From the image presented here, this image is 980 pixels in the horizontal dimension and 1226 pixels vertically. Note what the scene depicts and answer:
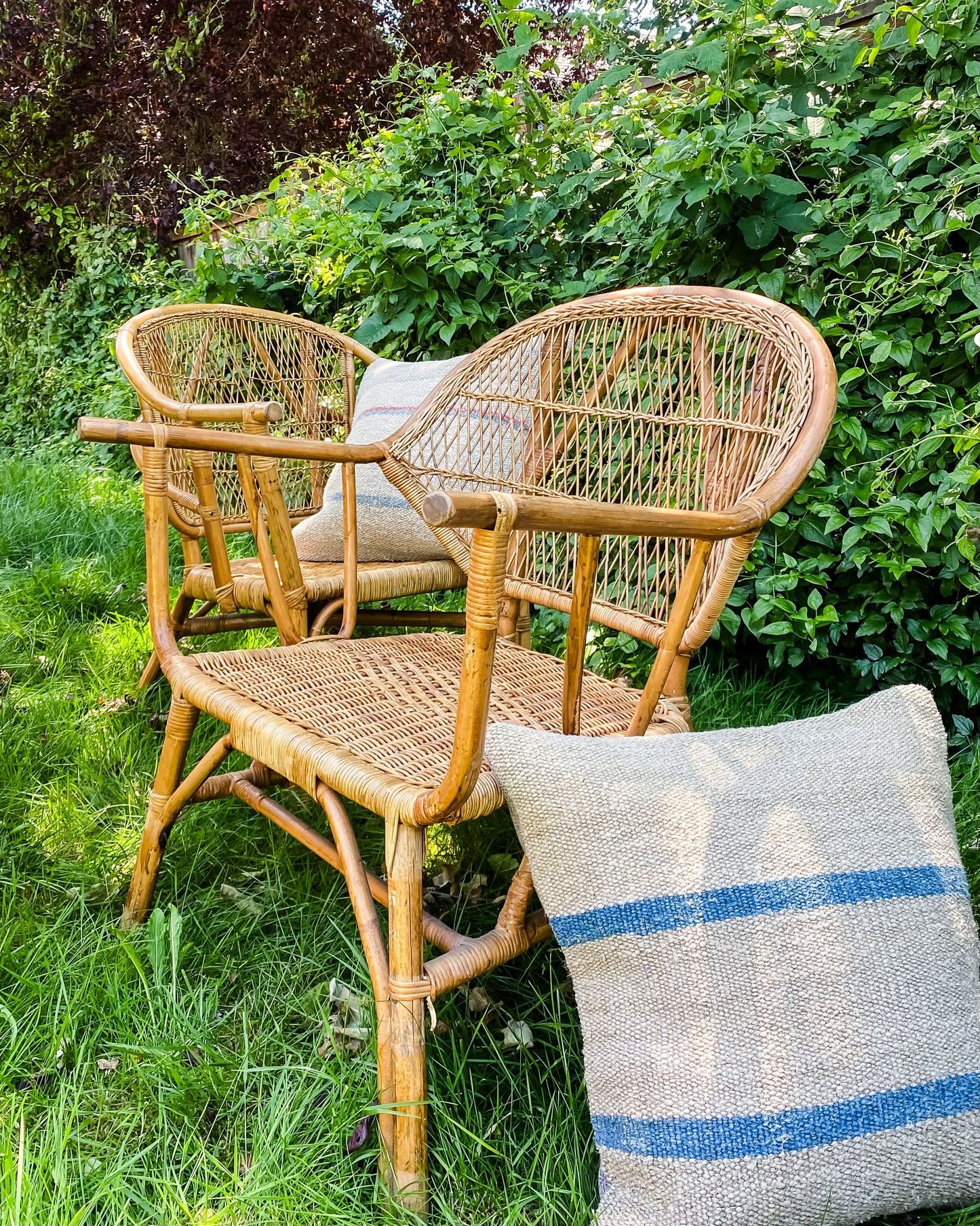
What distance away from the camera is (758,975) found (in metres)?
0.80

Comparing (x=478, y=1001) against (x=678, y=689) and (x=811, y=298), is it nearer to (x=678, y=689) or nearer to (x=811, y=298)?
(x=678, y=689)

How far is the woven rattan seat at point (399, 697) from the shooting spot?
1.00 metres

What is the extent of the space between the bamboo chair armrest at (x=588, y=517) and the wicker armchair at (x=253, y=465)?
614 millimetres

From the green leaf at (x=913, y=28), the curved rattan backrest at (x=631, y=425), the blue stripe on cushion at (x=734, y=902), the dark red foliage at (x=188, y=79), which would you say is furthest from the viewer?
the dark red foliage at (x=188, y=79)

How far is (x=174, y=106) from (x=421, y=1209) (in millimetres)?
5645

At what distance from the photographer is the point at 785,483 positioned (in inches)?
38.8

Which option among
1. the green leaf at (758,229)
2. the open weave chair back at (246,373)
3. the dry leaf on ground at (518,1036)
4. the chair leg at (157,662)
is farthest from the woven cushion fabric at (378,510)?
the dry leaf on ground at (518,1036)

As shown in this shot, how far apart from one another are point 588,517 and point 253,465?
2.16ft

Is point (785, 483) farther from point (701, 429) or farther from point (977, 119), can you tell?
point (977, 119)

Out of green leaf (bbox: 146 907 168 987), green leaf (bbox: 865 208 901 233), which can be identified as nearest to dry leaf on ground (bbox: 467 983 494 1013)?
green leaf (bbox: 146 907 168 987)

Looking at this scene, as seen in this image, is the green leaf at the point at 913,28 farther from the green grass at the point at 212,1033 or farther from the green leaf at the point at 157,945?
the green leaf at the point at 157,945

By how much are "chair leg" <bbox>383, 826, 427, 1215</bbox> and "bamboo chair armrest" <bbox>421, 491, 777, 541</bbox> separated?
36 cm

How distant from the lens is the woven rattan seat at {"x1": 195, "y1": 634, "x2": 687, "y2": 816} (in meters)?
1.00

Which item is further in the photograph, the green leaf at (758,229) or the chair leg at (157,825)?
the green leaf at (758,229)
